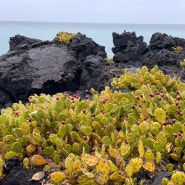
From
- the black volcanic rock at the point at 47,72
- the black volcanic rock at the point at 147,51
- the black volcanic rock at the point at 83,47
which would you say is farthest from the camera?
the black volcanic rock at the point at 83,47

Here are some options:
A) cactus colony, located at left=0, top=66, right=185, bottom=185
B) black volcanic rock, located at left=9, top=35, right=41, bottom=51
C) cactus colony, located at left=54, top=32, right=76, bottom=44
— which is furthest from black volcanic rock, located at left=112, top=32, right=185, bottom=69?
cactus colony, located at left=0, top=66, right=185, bottom=185

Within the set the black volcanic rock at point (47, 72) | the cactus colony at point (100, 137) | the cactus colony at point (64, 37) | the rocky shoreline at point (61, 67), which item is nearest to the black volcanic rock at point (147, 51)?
the rocky shoreline at point (61, 67)

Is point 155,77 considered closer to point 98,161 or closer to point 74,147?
point 74,147

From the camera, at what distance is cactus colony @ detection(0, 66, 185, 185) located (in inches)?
212

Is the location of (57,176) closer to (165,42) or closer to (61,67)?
(61,67)

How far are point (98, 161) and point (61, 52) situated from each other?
Result: 36.7 feet

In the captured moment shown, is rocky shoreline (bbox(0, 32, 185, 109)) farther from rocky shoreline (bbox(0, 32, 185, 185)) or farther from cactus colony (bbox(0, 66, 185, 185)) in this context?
cactus colony (bbox(0, 66, 185, 185))

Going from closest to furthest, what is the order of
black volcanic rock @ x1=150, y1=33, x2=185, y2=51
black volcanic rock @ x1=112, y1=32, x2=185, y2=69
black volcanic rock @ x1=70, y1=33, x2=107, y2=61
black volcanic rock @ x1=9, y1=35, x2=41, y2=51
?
black volcanic rock @ x1=112, y1=32, x2=185, y2=69 < black volcanic rock @ x1=70, y1=33, x2=107, y2=61 < black volcanic rock @ x1=9, y1=35, x2=41, y2=51 < black volcanic rock @ x1=150, y1=33, x2=185, y2=51

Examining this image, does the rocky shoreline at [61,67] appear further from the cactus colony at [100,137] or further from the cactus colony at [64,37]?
the cactus colony at [100,137]

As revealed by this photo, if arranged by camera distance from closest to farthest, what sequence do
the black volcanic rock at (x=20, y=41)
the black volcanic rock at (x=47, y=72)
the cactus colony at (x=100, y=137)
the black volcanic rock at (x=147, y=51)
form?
the cactus colony at (x=100, y=137), the black volcanic rock at (x=47, y=72), the black volcanic rock at (x=147, y=51), the black volcanic rock at (x=20, y=41)

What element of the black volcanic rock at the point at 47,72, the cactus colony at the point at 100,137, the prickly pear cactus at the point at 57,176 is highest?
the cactus colony at the point at 100,137

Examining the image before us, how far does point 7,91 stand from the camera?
15156 mm

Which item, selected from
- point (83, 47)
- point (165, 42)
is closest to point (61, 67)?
point (83, 47)

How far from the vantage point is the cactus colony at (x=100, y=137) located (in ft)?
17.6
